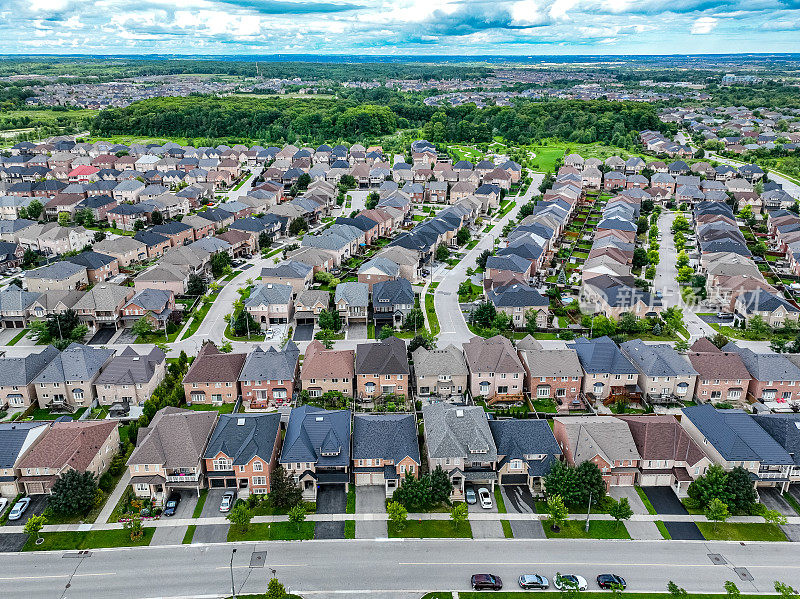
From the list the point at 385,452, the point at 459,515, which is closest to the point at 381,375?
the point at 385,452

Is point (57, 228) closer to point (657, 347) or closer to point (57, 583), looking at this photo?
point (57, 583)

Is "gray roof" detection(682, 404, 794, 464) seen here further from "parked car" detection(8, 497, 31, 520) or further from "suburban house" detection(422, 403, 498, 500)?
"parked car" detection(8, 497, 31, 520)

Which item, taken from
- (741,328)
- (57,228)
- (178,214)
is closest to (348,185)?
(178,214)

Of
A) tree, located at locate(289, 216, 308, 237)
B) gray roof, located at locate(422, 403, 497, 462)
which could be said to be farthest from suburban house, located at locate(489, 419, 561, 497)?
tree, located at locate(289, 216, 308, 237)

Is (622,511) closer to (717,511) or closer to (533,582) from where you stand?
(717,511)

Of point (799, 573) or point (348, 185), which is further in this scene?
point (348, 185)

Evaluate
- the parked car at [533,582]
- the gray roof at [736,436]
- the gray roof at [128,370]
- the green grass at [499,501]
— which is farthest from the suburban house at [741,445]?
the gray roof at [128,370]
